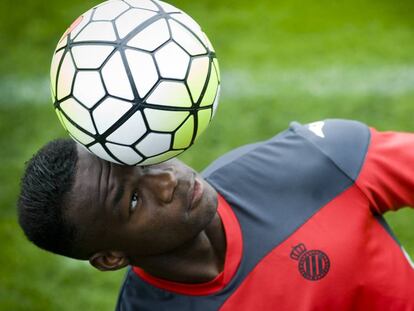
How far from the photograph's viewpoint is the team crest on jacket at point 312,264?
7.97ft

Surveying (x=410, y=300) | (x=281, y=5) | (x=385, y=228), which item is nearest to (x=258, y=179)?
(x=385, y=228)

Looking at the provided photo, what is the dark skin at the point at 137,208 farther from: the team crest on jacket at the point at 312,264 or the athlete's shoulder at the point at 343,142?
the athlete's shoulder at the point at 343,142

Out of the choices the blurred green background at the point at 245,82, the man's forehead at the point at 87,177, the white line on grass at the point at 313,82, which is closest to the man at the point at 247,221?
the man's forehead at the point at 87,177

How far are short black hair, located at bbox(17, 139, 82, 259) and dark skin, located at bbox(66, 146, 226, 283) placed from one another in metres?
0.03

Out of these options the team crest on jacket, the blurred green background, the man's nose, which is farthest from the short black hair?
the blurred green background

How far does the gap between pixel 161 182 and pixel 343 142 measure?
27.6 inches

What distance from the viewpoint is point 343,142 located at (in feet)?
8.29

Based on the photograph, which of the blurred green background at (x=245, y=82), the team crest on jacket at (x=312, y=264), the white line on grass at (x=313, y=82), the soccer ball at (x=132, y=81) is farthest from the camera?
the white line on grass at (x=313, y=82)

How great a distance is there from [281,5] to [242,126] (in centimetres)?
138

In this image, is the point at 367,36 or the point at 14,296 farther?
the point at 367,36

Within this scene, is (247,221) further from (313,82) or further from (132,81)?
(313,82)

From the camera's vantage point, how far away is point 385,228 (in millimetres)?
2576

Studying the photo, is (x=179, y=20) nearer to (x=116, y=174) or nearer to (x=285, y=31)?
(x=116, y=174)

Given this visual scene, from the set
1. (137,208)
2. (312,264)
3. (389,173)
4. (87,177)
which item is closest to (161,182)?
(137,208)
